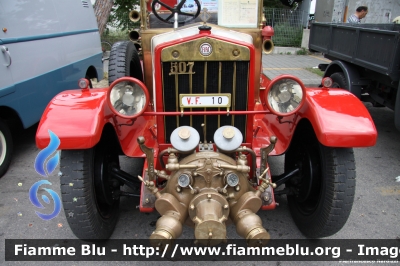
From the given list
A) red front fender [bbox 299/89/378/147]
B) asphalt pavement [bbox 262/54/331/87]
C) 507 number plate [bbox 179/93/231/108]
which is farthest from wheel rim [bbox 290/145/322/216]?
asphalt pavement [bbox 262/54/331/87]

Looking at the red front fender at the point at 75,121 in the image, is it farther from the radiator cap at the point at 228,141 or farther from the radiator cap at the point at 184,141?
the radiator cap at the point at 228,141

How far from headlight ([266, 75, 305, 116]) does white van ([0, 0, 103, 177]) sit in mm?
3048

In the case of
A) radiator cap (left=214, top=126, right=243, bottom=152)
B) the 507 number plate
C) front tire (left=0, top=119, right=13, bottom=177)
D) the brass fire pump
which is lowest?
front tire (left=0, top=119, right=13, bottom=177)

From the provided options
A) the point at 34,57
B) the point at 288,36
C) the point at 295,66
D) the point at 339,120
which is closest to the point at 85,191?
the point at 339,120

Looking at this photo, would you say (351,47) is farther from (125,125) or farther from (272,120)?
(125,125)

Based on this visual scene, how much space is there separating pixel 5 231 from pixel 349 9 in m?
12.9

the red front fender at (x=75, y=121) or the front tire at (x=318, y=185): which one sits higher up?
the red front fender at (x=75, y=121)

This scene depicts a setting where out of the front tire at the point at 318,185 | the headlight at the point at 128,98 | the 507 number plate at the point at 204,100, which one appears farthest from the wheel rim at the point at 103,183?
the front tire at the point at 318,185

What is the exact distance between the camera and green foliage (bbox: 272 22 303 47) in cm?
1377

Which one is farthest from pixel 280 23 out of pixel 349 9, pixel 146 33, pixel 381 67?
pixel 146 33

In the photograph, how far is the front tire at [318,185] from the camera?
2369 millimetres

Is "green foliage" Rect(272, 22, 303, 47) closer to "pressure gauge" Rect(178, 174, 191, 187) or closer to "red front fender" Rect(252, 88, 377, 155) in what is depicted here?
"red front fender" Rect(252, 88, 377, 155)

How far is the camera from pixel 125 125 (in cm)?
288

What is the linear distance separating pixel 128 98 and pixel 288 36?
42.2ft
